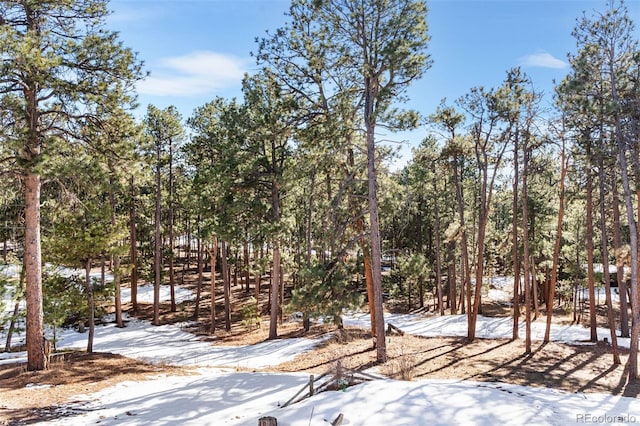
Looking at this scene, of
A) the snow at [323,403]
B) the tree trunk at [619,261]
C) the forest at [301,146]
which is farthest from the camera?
the tree trunk at [619,261]

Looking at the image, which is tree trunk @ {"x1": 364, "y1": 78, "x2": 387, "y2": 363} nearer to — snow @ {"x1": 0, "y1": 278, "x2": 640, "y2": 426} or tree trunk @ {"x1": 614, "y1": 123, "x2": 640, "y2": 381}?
snow @ {"x1": 0, "y1": 278, "x2": 640, "y2": 426}

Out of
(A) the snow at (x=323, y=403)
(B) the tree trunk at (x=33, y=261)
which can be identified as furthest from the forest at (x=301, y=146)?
(A) the snow at (x=323, y=403)

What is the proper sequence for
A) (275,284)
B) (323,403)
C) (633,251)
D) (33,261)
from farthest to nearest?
(275,284) → (633,251) → (33,261) → (323,403)

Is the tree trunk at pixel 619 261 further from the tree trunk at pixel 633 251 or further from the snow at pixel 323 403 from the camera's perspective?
the snow at pixel 323 403

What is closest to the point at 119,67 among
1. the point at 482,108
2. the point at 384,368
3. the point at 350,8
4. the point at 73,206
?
the point at 73,206

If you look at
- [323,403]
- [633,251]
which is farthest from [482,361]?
[323,403]

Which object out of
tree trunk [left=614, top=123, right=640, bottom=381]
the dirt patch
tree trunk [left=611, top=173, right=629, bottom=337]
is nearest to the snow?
the dirt patch

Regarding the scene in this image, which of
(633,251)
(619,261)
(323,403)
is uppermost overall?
(633,251)

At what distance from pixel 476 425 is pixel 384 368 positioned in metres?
5.07

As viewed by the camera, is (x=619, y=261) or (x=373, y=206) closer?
(x=373, y=206)

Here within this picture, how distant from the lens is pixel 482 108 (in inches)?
623

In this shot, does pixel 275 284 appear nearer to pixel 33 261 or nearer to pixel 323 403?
pixel 33 261

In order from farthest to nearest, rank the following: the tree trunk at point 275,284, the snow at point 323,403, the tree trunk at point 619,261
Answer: the tree trunk at point 275,284 < the tree trunk at point 619,261 < the snow at point 323,403

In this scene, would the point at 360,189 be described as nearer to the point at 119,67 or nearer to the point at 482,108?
the point at 482,108
